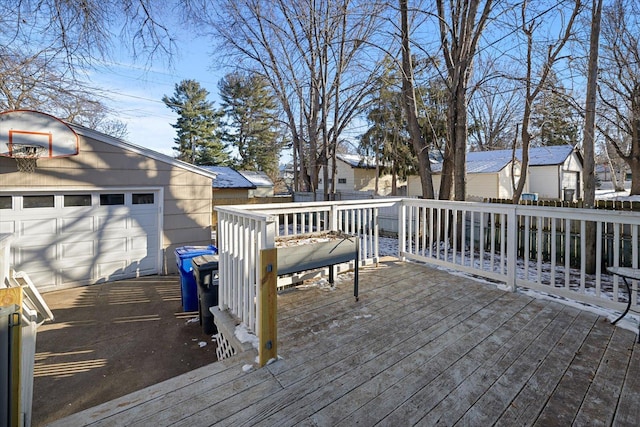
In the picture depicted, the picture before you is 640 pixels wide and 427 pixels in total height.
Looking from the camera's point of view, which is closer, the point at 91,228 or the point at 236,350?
the point at 236,350

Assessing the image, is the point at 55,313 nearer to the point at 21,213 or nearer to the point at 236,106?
the point at 21,213

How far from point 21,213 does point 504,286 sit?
7.68 meters

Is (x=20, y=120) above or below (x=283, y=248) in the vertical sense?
above

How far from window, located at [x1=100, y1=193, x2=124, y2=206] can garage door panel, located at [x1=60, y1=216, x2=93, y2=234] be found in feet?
1.25

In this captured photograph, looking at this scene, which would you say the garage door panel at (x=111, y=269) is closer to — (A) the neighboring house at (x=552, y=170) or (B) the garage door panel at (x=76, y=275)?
(B) the garage door panel at (x=76, y=275)

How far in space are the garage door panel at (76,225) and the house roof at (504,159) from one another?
51.9 ft

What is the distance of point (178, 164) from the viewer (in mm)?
7078

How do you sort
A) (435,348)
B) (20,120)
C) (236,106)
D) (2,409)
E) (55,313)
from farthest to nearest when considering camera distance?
1. (236,106)
2. (20,120)
3. (55,313)
4. (435,348)
5. (2,409)

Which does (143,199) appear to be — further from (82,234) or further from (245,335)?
(245,335)

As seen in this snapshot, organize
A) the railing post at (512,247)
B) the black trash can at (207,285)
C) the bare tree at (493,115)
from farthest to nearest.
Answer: the bare tree at (493,115)
the black trash can at (207,285)
the railing post at (512,247)

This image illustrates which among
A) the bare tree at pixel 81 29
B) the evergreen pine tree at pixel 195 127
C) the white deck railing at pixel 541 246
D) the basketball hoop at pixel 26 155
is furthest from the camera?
the evergreen pine tree at pixel 195 127

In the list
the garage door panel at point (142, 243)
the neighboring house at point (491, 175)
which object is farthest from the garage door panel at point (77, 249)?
the neighboring house at point (491, 175)

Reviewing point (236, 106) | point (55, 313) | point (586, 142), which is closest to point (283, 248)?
point (55, 313)

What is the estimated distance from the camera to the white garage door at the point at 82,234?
5.63 meters
